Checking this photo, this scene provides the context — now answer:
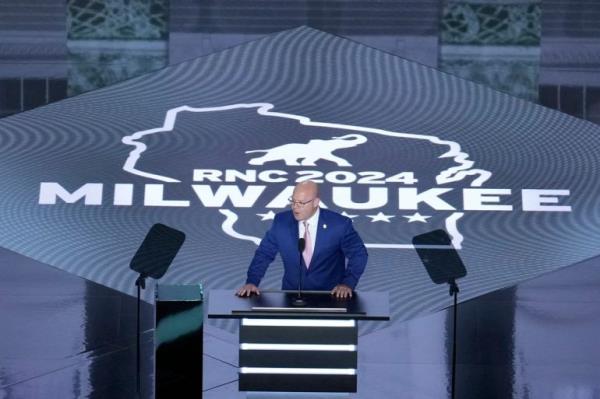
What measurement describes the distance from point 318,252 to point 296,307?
825 millimetres

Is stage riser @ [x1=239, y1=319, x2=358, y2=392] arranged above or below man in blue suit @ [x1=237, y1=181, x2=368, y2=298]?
below

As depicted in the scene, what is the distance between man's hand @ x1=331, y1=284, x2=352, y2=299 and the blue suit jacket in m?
0.32

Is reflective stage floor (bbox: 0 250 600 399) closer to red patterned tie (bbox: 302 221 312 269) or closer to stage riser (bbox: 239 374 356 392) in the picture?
stage riser (bbox: 239 374 356 392)

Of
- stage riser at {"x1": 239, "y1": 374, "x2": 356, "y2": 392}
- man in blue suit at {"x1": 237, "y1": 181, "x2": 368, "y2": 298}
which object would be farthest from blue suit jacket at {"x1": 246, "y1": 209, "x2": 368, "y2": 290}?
stage riser at {"x1": 239, "y1": 374, "x2": 356, "y2": 392}

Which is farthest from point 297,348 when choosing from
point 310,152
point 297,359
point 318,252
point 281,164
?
point 310,152

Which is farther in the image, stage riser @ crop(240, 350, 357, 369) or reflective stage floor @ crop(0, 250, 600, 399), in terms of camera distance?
reflective stage floor @ crop(0, 250, 600, 399)

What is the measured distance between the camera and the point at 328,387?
6180 millimetres

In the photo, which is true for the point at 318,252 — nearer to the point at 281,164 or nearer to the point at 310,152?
the point at 281,164

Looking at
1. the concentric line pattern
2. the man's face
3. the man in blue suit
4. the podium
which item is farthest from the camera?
the concentric line pattern

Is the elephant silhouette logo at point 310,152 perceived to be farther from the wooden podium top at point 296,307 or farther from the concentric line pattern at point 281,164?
the wooden podium top at point 296,307

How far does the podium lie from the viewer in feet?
19.9

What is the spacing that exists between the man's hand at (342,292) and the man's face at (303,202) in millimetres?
465

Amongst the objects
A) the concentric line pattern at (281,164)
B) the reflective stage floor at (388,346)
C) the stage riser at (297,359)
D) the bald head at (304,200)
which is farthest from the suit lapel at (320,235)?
the concentric line pattern at (281,164)

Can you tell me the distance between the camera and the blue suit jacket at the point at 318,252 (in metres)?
6.55
